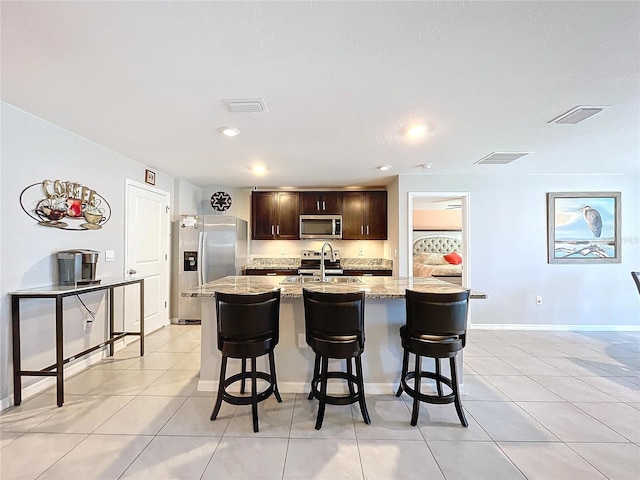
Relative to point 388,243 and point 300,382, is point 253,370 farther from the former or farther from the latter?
point 388,243

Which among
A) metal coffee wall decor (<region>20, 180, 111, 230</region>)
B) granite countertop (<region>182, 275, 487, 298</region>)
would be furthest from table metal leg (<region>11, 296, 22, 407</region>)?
granite countertop (<region>182, 275, 487, 298</region>)

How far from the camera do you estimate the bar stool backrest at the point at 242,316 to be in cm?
201

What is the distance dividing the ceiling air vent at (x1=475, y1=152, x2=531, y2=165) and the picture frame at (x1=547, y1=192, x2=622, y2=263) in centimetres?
137

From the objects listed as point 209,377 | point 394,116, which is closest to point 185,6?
point 394,116

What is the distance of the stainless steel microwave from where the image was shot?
5.30 metres

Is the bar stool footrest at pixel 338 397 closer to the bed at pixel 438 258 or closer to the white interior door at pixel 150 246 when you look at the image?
the white interior door at pixel 150 246

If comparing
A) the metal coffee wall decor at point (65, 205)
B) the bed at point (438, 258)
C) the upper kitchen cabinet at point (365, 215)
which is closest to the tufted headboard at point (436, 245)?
the bed at point (438, 258)

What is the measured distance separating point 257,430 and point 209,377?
78 cm

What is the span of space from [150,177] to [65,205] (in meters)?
1.44

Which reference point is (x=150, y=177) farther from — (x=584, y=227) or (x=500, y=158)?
(x=584, y=227)

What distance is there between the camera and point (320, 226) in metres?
5.33

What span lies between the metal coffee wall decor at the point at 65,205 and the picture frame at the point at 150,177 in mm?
790

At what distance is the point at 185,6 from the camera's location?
1291 mm

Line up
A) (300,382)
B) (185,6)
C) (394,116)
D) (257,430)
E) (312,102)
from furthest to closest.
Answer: (300,382) → (394,116) → (312,102) → (257,430) → (185,6)
